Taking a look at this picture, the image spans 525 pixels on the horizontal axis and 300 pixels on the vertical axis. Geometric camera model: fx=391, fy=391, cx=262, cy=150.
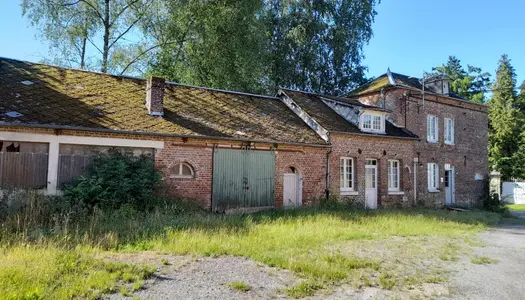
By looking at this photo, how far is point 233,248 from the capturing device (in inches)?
341

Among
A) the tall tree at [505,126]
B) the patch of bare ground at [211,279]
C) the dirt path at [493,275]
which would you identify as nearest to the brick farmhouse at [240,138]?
the patch of bare ground at [211,279]

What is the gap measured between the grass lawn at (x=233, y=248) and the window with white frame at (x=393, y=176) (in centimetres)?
698

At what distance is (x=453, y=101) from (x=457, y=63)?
35.0 meters

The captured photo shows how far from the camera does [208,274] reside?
694cm

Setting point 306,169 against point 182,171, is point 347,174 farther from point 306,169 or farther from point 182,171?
point 182,171

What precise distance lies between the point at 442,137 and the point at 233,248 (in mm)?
19977

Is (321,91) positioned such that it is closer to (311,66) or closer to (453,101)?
(311,66)

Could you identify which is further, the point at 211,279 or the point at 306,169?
the point at 306,169

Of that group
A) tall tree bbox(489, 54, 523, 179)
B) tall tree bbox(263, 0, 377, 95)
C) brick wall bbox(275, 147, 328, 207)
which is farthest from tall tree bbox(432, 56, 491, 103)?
brick wall bbox(275, 147, 328, 207)

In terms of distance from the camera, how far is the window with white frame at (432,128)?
2388 cm

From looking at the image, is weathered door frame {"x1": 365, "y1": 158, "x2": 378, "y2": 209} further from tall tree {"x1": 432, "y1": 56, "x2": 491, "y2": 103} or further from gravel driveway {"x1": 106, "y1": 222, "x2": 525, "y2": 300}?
tall tree {"x1": 432, "y1": 56, "x2": 491, "y2": 103}

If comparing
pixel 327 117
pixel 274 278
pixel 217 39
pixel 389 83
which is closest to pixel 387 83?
pixel 389 83

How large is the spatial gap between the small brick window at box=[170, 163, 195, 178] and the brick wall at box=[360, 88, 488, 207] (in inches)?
533

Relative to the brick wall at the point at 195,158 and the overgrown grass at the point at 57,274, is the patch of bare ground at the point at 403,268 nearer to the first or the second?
the overgrown grass at the point at 57,274
